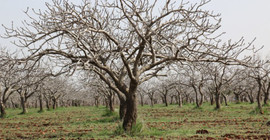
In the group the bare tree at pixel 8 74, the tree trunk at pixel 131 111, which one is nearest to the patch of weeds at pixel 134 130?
the tree trunk at pixel 131 111

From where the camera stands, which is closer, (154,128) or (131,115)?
(131,115)

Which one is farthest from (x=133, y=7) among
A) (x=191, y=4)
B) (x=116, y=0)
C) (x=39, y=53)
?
(x=39, y=53)

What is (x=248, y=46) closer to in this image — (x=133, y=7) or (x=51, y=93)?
(x=133, y=7)

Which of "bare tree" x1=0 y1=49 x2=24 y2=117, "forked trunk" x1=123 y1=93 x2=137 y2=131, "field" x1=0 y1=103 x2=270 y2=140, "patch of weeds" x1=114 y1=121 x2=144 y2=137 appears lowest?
"field" x1=0 y1=103 x2=270 y2=140

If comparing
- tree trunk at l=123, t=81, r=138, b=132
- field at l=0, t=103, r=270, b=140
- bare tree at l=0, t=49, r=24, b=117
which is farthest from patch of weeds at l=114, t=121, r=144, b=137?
bare tree at l=0, t=49, r=24, b=117

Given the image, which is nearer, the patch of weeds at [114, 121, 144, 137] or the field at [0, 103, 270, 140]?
the field at [0, 103, 270, 140]

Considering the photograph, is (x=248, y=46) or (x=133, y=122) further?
(x=133, y=122)

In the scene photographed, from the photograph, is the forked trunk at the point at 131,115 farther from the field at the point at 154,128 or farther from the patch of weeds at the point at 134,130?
the field at the point at 154,128

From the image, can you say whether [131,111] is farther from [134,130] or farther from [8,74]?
[8,74]

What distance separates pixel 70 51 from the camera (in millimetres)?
10523

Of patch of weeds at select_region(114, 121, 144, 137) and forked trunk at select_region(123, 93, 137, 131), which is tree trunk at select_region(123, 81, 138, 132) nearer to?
forked trunk at select_region(123, 93, 137, 131)

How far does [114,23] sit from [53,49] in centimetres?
410

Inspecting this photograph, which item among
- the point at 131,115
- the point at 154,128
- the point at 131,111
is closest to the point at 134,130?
the point at 131,115

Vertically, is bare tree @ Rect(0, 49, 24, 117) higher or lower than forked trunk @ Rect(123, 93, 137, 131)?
higher
